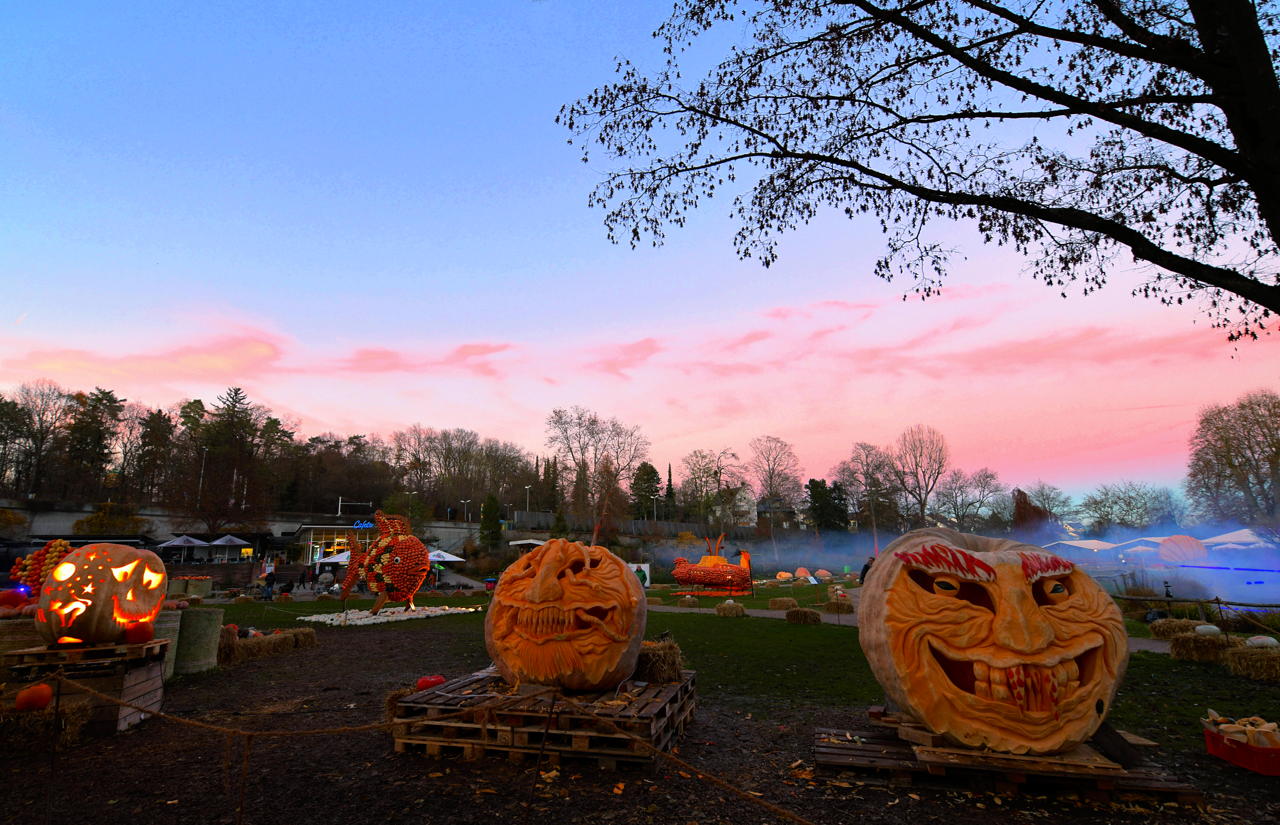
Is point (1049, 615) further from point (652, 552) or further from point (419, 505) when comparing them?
point (419, 505)

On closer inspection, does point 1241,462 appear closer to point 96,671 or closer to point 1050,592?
point 1050,592

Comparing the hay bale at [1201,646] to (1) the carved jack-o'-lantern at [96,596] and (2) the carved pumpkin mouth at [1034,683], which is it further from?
(1) the carved jack-o'-lantern at [96,596]

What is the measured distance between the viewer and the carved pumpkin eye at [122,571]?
7883 millimetres

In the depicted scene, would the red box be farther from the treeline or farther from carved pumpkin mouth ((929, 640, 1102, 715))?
the treeline

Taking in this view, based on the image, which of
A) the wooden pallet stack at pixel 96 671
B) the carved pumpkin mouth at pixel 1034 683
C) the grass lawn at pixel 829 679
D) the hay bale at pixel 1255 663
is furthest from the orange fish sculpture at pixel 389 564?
the hay bale at pixel 1255 663

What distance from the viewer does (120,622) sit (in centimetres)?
779

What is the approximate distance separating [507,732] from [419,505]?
159 ft

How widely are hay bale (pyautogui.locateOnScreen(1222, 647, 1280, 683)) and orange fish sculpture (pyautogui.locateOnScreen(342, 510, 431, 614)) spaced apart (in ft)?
65.0

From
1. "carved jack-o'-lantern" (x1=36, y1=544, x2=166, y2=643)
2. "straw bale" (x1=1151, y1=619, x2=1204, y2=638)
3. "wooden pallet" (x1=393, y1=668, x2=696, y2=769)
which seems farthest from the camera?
"straw bale" (x1=1151, y1=619, x2=1204, y2=638)

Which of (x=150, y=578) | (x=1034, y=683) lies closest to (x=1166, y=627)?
(x=1034, y=683)

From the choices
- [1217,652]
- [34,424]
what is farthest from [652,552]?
[34,424]

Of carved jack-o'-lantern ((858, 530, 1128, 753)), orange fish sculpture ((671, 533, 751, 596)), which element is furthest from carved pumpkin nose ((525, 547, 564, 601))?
orange fish sculpture ((671, 533, 751, 596))

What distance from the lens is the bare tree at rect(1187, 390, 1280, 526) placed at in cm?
3828

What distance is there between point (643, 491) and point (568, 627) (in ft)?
221
